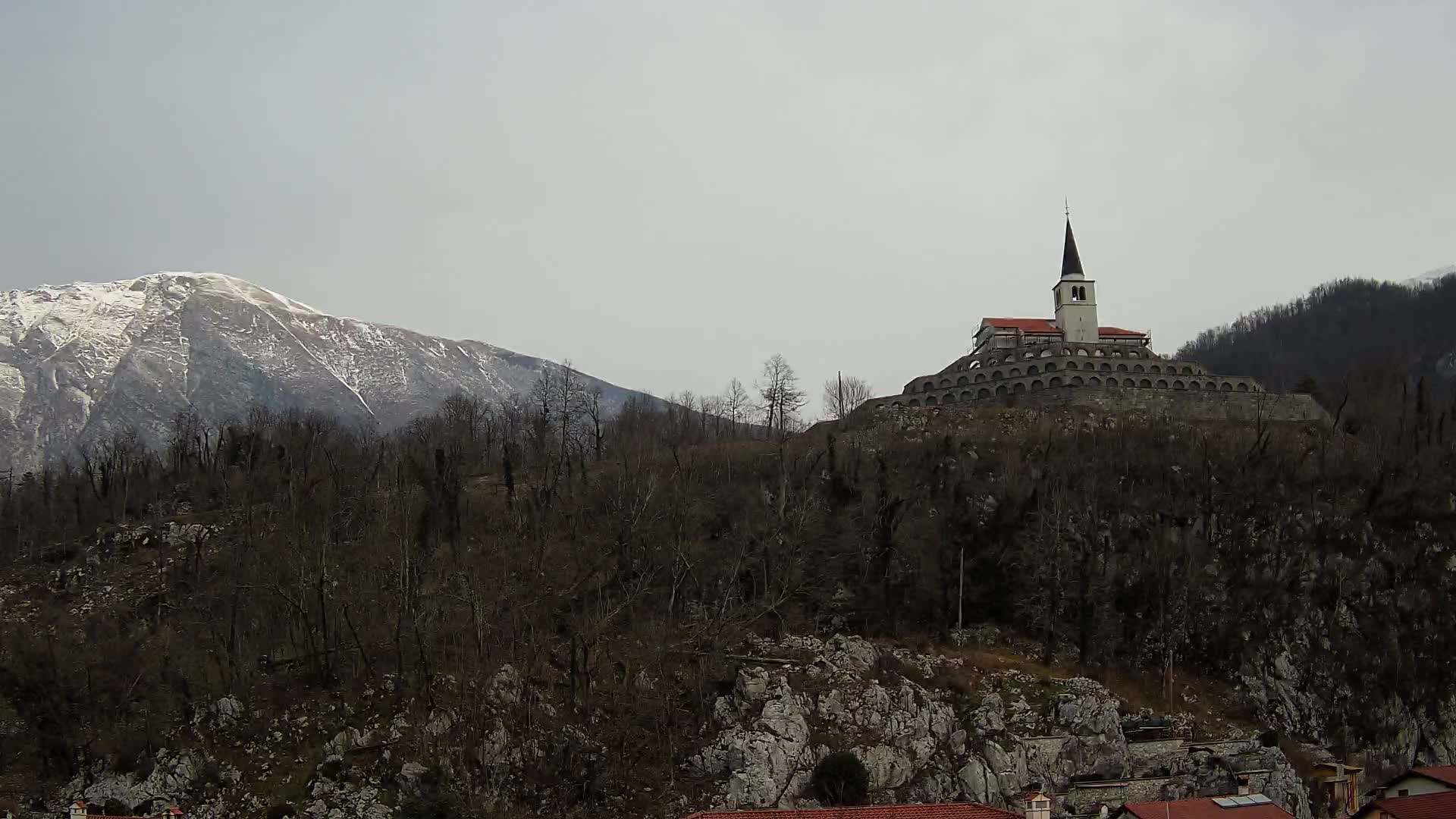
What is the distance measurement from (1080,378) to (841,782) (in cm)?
4429

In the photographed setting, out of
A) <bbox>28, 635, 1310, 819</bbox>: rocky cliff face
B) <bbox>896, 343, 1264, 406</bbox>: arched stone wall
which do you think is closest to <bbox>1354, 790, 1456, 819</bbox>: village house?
<bbox>28, 635, 1310, 819</bbox>: rocky cliff face

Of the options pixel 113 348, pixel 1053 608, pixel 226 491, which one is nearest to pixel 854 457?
pixel 1053 608

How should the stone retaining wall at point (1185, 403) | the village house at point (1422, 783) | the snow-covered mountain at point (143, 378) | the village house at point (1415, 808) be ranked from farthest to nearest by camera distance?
A: the snow-covered mountain at point (143, 378)
the stone retaining wall at point (1185, 403)
the village house at point (1422, 783)
the village house at point (1415, 808)

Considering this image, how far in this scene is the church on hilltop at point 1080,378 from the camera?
80.2 m

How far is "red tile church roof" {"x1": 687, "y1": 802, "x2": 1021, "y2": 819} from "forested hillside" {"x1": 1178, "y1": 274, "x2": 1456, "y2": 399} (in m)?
93.8

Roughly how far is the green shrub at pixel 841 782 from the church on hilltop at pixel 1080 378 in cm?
3901

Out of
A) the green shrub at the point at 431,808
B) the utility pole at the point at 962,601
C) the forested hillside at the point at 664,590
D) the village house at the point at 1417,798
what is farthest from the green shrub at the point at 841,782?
the village house at the point at 1417,798

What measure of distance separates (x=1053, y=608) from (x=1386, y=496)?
64.6ft

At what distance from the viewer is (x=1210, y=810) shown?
117ft

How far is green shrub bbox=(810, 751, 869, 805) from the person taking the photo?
145 ft

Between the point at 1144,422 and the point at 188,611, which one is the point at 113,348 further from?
the point at 1144,422

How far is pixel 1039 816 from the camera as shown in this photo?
36219mm

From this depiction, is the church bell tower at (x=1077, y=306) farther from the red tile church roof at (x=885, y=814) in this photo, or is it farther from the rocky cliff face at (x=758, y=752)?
the red tile church roof at (x=885, y=814)

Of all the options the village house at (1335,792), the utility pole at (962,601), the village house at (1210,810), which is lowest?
the village house at (1335,792)
